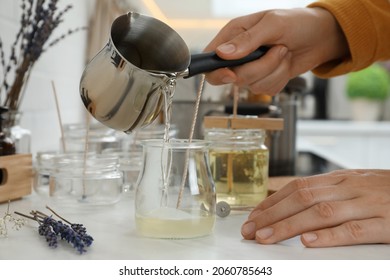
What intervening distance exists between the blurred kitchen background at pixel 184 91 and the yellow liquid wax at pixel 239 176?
598mm

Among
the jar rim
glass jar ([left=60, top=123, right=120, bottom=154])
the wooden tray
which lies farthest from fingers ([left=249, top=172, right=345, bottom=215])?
glass jar ([left=60, top=123, right=120, bottom=154])

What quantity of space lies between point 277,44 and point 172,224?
490mm

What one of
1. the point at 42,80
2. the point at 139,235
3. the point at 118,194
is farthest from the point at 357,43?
the point at 42,80

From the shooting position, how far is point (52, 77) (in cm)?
245

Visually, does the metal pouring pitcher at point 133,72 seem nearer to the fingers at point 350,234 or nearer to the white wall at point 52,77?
the fingers at point 350,234

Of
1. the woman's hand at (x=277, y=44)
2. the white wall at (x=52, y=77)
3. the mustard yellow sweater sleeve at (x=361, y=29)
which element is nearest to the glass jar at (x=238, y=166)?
the woman's hand at (x=277, y=44)

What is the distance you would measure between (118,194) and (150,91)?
13.1 inches

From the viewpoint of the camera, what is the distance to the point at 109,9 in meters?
3.32

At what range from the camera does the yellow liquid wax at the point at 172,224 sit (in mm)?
948

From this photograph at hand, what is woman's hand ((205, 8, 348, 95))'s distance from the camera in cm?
119

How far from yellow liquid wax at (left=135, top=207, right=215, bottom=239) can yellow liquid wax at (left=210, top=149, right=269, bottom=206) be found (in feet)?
0.86

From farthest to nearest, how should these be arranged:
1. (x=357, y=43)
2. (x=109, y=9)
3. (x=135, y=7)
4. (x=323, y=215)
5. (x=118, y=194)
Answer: (x=135, y=7), (x=109, y=9), (x=357, y=43), (x=118, y=194), (x=323, y=215)

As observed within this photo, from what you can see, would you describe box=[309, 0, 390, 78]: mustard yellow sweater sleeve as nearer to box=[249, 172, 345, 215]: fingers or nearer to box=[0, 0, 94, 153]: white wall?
box=[249, 172, 345, 215]: fingers
